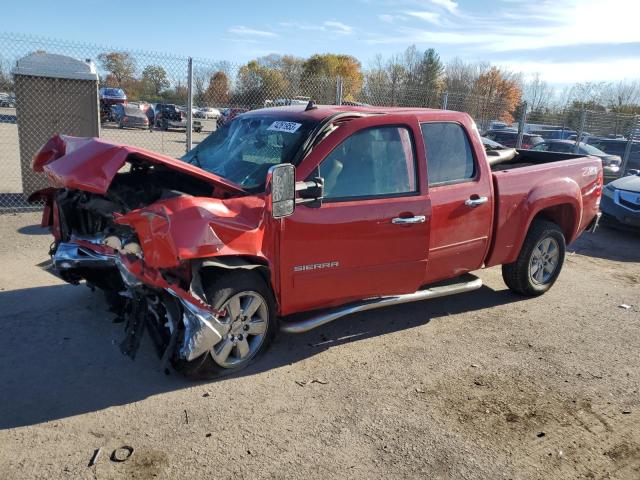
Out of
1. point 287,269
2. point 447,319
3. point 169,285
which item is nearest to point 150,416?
point 169,285

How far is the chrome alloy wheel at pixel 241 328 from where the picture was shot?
3.64 metres

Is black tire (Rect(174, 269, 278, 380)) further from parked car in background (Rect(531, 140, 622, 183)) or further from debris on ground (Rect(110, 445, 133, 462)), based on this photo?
parked car in background (Rect(531, 140, 622, 183))

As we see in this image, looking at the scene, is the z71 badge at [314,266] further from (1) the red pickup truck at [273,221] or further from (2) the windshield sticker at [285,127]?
(2) the windshield sticker at [285,127]

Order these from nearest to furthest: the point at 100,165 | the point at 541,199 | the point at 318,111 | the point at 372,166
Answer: the point at 100,165 < the point at 372,166 < the point at 318,111 < the point at 541,199

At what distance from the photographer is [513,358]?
4402mm

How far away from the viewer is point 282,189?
3391mm

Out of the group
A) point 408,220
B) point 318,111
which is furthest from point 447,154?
point 318,111

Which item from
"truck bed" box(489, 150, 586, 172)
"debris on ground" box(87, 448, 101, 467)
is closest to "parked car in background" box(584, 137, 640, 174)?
"truck bed" box(489, 150, 586, 172)

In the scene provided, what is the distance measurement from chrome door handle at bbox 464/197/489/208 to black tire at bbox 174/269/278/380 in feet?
6.63

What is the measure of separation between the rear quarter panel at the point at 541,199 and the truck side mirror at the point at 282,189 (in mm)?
2436

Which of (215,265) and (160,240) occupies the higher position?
(160,240)

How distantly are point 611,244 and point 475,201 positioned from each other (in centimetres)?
578

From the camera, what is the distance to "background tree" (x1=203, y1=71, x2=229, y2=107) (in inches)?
415

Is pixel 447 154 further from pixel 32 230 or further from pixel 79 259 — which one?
pixel 32 230
